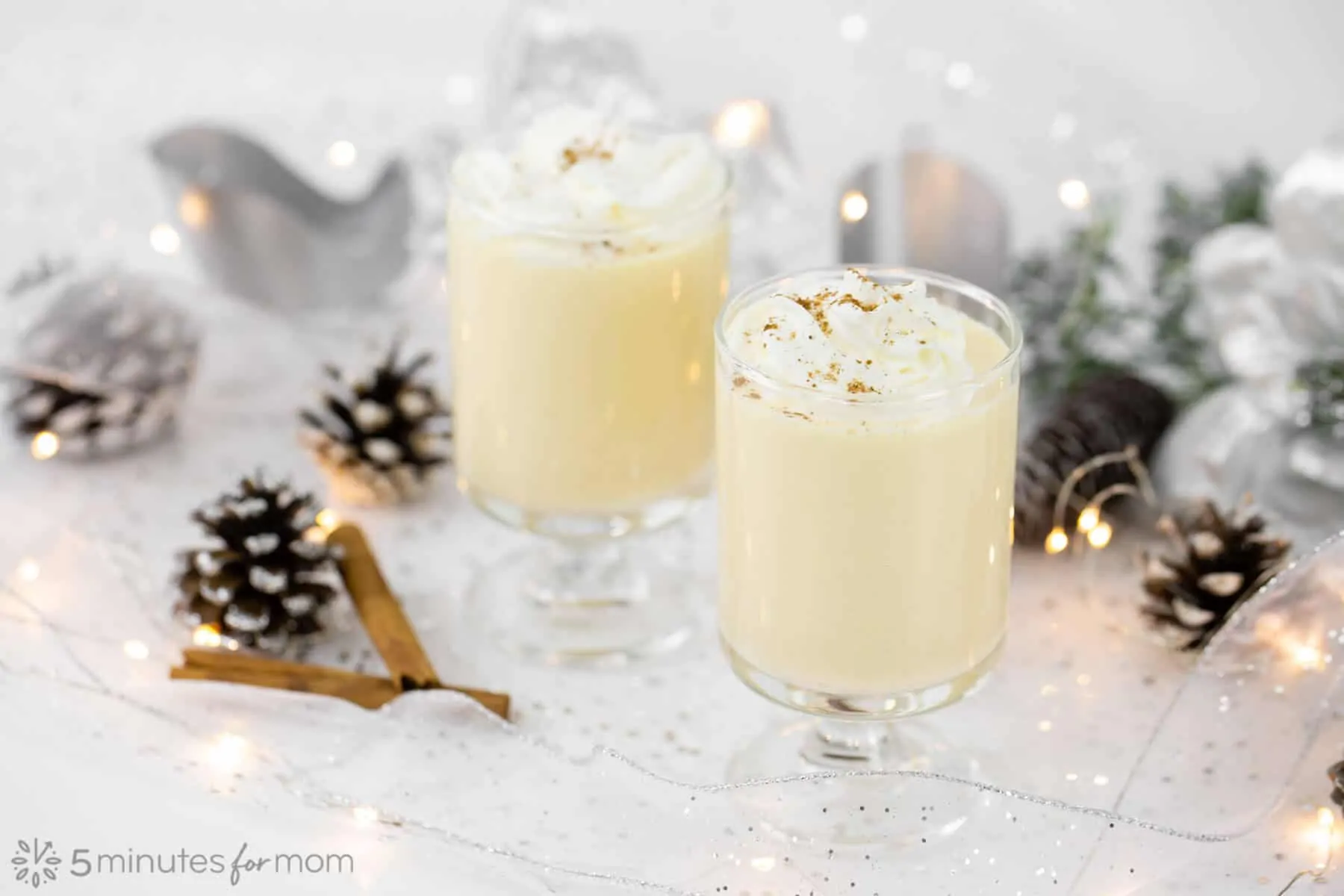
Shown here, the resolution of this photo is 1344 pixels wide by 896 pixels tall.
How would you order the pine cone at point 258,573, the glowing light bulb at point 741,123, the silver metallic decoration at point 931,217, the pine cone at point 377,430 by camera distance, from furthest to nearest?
the glowing light bulb at point 741,123 → the silver metallic decoration at point 931,217 → the pine cone at point 377,430 → the pine cone at point 258,573

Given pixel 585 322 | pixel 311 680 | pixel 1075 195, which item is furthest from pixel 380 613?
pixel 1075 195

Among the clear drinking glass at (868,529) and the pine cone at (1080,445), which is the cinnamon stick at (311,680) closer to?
the clear drinking glass at (868,529)

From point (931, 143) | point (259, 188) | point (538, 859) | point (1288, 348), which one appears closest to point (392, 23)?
point (259, 188)

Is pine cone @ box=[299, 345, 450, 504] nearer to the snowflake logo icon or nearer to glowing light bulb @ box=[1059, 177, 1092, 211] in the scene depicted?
the snowflake logo icon

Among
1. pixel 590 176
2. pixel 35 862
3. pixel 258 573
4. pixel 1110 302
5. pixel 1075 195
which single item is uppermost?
pixel 590 176

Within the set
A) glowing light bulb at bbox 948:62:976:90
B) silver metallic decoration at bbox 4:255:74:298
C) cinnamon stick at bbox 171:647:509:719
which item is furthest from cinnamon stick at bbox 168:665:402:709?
glowing light bulb at bbox 948:62:976:90

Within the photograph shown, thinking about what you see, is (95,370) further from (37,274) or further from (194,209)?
(194,209)

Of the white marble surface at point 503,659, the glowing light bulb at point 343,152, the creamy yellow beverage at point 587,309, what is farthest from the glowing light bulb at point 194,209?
the creamy yellow beverage at point 587,309
